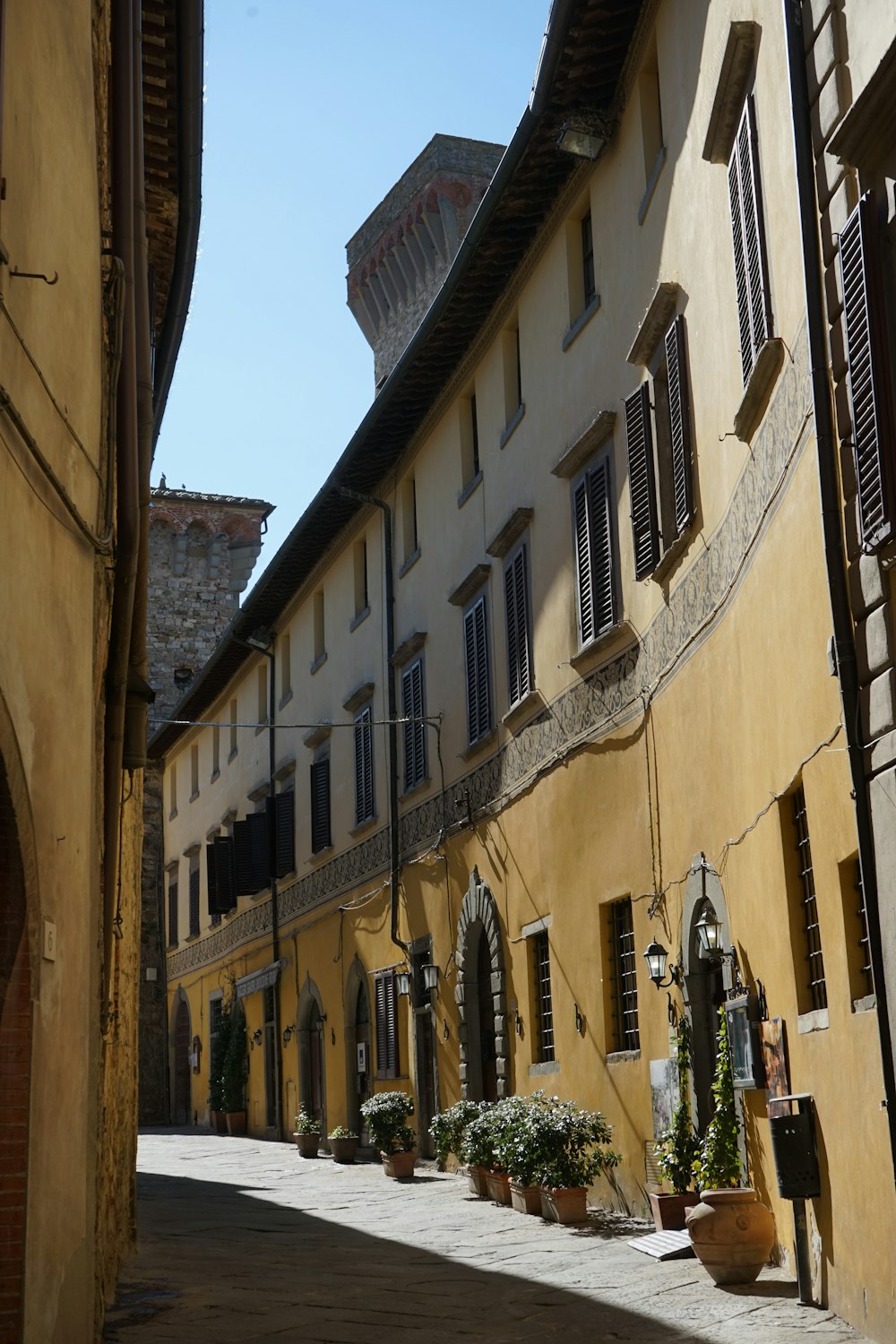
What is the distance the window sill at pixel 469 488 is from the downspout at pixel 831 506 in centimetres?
945

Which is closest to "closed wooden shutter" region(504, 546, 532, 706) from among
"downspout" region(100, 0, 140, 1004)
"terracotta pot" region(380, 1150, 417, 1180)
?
"terracotta pot" region(380, 1150, 417, 1180)

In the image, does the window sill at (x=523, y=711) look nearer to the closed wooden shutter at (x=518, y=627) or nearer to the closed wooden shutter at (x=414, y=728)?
the closed wooden shutter at (x=518, y=627)

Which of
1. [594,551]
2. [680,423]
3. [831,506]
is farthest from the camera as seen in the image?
[594,551]

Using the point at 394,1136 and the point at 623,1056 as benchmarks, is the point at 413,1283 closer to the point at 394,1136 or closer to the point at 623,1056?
the point at 623,1056

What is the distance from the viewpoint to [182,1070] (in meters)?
34.4

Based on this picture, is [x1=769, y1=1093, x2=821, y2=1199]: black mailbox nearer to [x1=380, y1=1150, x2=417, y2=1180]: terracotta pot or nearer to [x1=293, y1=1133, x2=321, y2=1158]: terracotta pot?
[x1=380, y1=1150, x2=417, y2=1180]: terracotta pot

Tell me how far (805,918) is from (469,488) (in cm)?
985

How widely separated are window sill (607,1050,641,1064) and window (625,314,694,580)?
3.77m

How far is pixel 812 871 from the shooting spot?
27.2ft

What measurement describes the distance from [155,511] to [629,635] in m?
26.8

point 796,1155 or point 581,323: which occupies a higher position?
point 581,323

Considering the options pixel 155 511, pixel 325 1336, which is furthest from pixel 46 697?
pixel 155 511

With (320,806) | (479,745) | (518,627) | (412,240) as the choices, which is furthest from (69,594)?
(412,240)

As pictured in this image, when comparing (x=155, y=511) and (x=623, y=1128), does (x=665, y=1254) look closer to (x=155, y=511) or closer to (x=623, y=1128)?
(x=623, y=1128)
